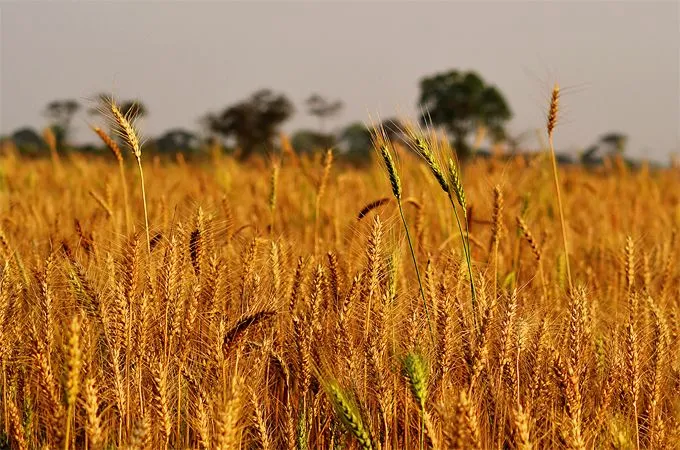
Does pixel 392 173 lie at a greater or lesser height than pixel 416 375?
greater

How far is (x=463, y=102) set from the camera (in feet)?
166

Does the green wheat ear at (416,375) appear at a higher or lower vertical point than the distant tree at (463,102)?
lower

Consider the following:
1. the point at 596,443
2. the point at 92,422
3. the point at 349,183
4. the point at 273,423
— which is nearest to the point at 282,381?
the point at 273,423

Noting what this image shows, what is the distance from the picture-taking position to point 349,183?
741 cm

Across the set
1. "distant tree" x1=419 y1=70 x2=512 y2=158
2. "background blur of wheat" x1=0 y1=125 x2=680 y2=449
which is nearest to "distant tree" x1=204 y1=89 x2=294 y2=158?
"distant tree" x1=419 y1=70 x2=512 y2=158

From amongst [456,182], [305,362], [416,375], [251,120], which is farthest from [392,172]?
[251,120]

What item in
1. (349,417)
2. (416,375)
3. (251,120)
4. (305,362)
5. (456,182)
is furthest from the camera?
(251,120)

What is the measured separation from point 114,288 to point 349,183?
18.2 feet

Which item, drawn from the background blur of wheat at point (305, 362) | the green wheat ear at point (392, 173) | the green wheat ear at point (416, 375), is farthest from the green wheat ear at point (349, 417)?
the green wheat ear at point (392, 173)

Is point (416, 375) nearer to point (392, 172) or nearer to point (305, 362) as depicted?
point (305, 362)

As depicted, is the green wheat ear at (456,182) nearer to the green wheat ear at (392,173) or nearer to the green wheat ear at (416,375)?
the green wheat ear at (392,173)

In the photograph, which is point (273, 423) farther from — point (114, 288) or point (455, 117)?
point (455, 117)

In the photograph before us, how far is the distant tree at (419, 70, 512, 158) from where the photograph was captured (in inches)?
1971

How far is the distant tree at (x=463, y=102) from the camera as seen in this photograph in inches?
1971
